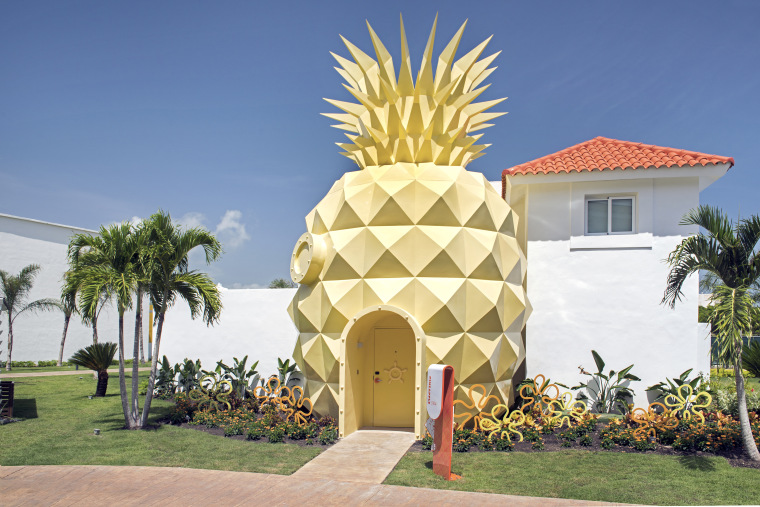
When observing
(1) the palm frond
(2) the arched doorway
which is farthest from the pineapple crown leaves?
(1) the palm frond

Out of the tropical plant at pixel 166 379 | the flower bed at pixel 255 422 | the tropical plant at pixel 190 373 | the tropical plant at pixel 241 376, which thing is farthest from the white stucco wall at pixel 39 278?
the flower bed at pixel 255 422

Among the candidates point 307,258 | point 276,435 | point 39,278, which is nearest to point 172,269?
point 307,258

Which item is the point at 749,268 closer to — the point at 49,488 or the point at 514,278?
the point at 514,278

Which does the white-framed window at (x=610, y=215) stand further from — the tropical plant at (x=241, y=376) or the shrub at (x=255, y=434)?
the tropical plant at (x=241, y=376)

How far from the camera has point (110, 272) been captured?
38.7 ft

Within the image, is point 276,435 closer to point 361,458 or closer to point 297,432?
point 297,432

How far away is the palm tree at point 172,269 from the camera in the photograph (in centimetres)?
1245

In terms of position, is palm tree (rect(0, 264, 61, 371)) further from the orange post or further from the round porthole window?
the orange post

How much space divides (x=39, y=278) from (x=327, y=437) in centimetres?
2794

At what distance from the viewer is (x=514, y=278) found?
506 inches

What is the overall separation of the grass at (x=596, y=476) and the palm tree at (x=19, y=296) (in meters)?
26.7

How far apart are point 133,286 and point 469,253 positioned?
23.4ft

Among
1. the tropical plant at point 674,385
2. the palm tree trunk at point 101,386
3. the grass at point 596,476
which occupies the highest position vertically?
the tropical plant at point 674,385

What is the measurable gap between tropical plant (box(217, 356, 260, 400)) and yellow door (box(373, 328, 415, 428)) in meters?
4.76
